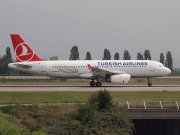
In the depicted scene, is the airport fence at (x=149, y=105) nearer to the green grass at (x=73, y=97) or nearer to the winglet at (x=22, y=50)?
the green grass at (x=73, y=97)

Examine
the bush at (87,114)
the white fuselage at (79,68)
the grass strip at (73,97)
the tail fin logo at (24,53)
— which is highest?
the tail fin logo at (24,53)

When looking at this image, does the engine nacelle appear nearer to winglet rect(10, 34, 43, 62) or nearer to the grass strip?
winglet rect(10, 34, 43, 62)

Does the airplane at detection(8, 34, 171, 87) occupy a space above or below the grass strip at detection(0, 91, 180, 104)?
above

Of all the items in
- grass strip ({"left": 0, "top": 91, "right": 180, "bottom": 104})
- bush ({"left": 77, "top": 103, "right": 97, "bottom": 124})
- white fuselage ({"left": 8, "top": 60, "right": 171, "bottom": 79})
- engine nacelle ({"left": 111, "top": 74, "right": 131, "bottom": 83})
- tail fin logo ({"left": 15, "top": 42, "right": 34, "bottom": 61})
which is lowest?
bush ({"left": 77, "top": 103, "right": 97, "bottom": 124})

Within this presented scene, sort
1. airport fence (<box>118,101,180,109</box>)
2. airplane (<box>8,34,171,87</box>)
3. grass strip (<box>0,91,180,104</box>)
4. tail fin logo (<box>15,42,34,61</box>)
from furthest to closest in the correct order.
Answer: tail fin logo (<box>15,42,34,61</box>) → airplane (<box>8,34,171,87</box>) → grass strip (<box>0,91,180,104</box>) → airport fence (<box>118,101,180,109</box>)

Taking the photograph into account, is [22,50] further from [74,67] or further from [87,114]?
[87,114]

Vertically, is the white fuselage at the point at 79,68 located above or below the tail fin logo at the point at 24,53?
below

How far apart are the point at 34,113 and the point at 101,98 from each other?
4.71 m

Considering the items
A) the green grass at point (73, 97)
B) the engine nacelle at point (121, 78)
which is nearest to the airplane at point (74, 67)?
the engine nacelle at point (121, 78)

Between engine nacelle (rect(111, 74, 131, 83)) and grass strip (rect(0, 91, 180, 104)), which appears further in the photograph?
engine nacelle (rect(111, 74, 131, 83))

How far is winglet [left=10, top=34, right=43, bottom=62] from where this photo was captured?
56.3 metres

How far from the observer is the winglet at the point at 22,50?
56.3 meters

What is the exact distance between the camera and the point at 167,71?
57.3 m

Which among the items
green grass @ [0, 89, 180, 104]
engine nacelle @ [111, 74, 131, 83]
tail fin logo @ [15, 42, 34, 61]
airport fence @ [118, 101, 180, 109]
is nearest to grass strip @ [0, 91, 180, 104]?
green grass @ [0, 89, 180, 104]
